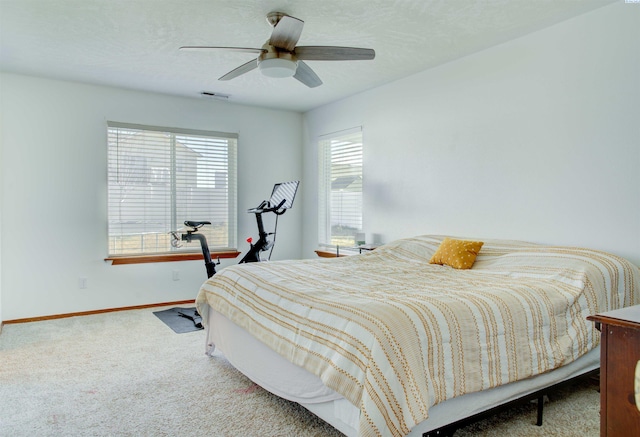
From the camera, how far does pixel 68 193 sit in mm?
4680

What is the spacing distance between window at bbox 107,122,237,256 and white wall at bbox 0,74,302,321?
0.41ft

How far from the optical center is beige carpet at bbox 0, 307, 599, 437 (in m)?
2.29

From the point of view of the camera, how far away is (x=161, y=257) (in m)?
5.15

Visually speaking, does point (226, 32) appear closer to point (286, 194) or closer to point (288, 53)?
point (288, 53)

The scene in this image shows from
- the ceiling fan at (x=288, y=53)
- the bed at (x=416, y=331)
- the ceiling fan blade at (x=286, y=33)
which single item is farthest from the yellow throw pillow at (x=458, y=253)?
the ceiling fan blade at (x=286, y=33)

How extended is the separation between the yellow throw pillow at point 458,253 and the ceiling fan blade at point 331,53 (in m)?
1.57

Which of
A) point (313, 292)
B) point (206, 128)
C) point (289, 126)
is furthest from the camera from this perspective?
point (289, 126)

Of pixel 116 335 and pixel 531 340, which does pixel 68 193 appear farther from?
pixel 531 340

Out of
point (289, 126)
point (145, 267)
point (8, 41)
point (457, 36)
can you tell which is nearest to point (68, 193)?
point (145, 267)

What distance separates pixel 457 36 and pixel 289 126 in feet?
10.1

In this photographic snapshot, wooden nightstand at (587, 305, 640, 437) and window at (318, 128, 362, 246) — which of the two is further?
window at (318, 128, 362, 246)

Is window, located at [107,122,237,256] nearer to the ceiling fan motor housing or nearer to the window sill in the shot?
the window sill

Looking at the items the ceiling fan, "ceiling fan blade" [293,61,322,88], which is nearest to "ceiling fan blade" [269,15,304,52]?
the ceiling fan

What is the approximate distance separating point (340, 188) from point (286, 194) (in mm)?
1145
